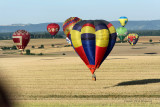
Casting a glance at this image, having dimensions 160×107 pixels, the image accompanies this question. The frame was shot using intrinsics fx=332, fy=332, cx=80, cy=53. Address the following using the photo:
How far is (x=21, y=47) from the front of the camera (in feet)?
236

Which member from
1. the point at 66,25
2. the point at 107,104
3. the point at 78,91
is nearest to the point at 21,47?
the point at 66,25

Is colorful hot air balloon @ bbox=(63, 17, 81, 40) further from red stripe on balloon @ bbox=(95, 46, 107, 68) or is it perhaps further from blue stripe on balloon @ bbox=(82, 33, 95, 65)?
red stripe on balloon @ bbox=(95, 46, 107, 68)

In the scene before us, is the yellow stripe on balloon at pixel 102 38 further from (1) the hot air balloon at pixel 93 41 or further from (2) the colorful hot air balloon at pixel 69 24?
(2) the colorful hot air balloon at pixel 69 24

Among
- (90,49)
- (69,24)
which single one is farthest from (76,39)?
(69,24)

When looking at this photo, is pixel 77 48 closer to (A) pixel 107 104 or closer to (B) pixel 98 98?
(B) pixel 98 98

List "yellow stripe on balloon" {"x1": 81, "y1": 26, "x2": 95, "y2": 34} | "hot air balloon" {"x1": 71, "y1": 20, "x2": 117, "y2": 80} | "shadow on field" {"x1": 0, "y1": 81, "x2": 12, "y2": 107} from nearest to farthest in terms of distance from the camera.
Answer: "shadow on field" {"x1": 0, "y1": 81, "x2": 12, "y2": 107}, "hot air balloon" {"x1": 71, "y1": 20, "x2": 117, "y2": 80}, "yellow stripe on balloon" {"x1": 81, "y1": 26, "x2": 95, "y2": 34}

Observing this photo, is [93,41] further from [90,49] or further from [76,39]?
[76,39]

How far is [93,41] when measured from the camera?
30.2 meters

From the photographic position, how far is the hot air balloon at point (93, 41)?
29.7 metres

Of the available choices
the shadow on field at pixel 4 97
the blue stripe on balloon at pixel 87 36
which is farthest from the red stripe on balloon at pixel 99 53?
the shadow on field at pixel 4 97

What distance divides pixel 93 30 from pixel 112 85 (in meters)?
5.69

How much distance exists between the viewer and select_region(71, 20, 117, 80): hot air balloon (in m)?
29.7

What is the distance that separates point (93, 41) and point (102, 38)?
861 millimetres

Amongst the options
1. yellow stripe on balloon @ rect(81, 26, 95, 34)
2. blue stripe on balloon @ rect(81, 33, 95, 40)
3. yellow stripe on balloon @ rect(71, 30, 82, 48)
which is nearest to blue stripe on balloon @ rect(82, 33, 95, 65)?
blue stripe on balloon @ rect(81, 33, 95, 40)
